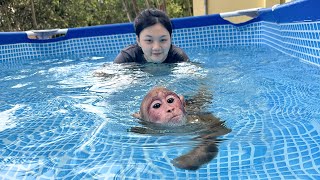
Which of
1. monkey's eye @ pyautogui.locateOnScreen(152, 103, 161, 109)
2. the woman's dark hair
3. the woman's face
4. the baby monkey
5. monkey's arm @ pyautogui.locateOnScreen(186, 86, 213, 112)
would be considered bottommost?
monkey's arm @ pyautogui.locateOnScreen(186, 86, 213, 112)

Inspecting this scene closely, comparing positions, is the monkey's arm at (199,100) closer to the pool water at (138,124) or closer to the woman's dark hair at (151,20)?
the pool water at (138,124)

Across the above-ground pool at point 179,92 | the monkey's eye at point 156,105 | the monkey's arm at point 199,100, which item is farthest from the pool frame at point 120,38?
the monkey's eye at point 156,105

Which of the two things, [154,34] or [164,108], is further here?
[154,34]

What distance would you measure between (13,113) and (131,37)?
14.3 feet

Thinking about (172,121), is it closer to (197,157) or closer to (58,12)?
(197,157)

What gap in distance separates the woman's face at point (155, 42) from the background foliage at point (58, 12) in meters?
10.8

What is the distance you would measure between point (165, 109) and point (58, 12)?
1475cm

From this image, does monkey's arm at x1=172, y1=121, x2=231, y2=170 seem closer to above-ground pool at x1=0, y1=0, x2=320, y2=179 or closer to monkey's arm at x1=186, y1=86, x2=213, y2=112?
above-ground pool at x1=0, y1=0, x2=320, y2=179

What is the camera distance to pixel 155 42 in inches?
170

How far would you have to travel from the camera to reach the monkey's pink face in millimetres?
2182

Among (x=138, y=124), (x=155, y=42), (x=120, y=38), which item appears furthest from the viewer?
(x=120, y=38)

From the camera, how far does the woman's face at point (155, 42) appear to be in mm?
4215

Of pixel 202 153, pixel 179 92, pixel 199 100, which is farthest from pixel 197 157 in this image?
pixel 179 92

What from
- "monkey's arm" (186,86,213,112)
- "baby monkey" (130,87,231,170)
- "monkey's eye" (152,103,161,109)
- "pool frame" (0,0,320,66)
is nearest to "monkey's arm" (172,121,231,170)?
"baby monkey" (130,87,231,170)
